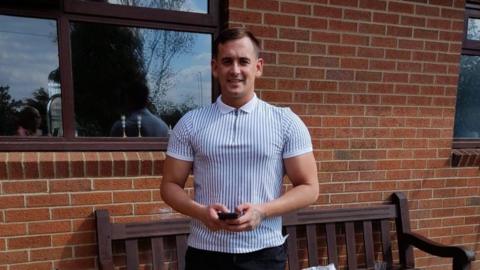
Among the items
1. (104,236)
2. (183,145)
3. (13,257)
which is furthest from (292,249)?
(13,257)

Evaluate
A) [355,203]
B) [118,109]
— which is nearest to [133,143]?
[118,109]

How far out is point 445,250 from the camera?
8.27 ft

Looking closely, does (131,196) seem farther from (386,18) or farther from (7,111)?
(386,18)

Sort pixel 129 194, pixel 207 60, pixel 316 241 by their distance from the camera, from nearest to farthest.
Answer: pixel 129 194 < pixel 207 60 < pixel 316 241

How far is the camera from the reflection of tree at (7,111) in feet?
6.95

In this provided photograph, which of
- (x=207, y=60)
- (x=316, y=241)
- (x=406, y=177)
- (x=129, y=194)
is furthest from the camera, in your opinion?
(x=406, y=177)

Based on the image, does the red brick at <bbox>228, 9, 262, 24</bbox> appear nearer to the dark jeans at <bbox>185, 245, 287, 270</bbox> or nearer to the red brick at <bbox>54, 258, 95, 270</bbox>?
the dark jeans at <bbox>185, 245, 287, 270</bbox>

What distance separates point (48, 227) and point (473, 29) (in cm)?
343

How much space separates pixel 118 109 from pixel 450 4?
2.47 meters

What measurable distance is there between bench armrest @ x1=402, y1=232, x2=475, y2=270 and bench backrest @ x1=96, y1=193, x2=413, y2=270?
84 millimetres

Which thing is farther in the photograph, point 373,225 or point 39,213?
point 373,225

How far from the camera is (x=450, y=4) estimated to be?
108 inches

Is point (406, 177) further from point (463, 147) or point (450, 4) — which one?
point (450, 4)

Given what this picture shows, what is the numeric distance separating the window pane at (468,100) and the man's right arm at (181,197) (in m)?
2.65
